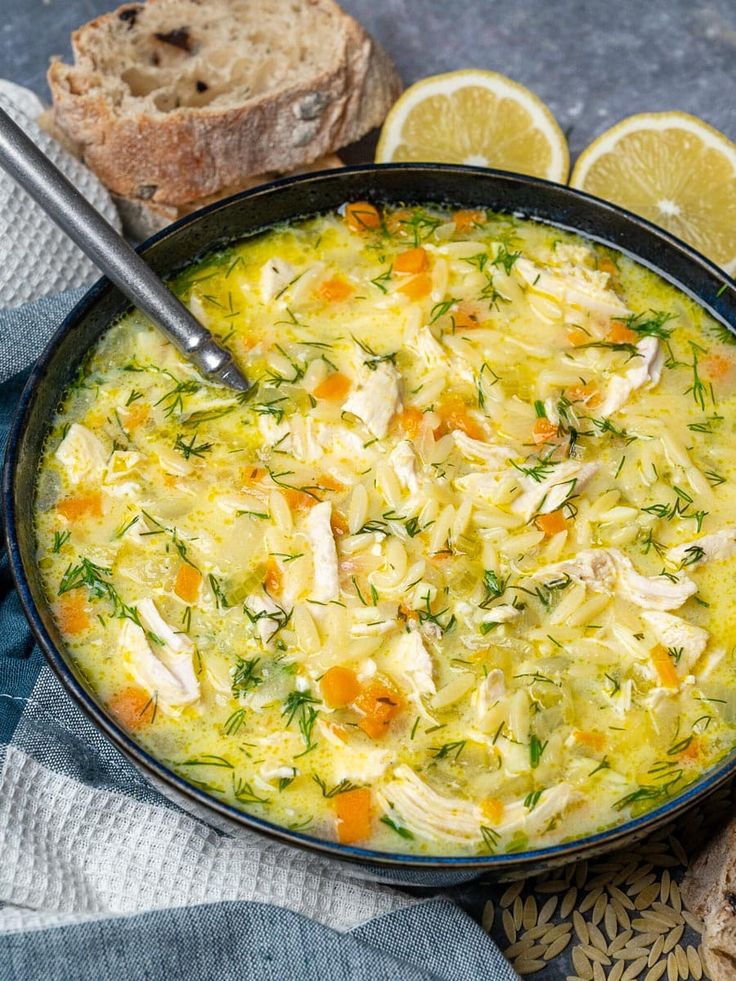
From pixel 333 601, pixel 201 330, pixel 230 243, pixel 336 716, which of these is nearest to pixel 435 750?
pixel 336 716

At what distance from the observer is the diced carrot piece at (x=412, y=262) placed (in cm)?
393

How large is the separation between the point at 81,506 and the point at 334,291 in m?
1.09

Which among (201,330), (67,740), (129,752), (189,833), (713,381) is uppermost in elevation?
(201,330)

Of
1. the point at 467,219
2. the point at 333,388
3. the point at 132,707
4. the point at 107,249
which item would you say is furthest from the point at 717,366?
the point at 132,707

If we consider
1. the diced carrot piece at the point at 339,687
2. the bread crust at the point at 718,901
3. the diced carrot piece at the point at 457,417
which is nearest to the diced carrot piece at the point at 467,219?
the diced carrot piece at the point at 457,417

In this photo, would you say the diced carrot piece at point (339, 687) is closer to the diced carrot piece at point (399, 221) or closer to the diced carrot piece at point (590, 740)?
the diced carrot piece at point (590, 740)

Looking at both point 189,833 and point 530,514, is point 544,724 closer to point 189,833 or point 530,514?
point 530,514

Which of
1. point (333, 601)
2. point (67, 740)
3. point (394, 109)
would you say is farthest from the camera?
point (394, 109)

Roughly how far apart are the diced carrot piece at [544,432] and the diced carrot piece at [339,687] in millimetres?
Result: 940

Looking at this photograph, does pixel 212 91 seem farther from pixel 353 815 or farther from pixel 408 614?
pixel 353 815

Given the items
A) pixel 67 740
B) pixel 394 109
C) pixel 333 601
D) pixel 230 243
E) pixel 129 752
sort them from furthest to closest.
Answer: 1. pixel 394 109
2. pixel 230 243
3. pixel 67 740
4. pixel 333 601
5. pixel 129 752

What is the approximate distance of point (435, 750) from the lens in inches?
125

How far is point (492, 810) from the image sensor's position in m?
3.08

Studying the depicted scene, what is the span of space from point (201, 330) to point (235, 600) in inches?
34.2
